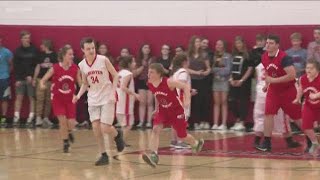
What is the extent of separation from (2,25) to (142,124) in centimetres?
527

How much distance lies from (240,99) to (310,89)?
17.4 feet

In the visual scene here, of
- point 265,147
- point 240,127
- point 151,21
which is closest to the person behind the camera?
point 265,147

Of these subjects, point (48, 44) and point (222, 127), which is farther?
point (48, 44)

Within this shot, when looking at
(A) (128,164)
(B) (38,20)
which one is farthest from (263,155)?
(B) (38,20)

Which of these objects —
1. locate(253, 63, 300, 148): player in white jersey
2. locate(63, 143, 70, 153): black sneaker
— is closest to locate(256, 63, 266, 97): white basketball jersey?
locate(253, 63, 300, 148): player in white jersey

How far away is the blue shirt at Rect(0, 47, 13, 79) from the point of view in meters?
19.4

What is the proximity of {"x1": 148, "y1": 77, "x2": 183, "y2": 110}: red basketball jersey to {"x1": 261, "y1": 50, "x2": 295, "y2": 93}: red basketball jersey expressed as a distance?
2.08 metres

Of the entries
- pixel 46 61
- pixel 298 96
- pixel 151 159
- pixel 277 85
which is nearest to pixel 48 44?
pixel 46 61

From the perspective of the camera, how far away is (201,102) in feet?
61.3

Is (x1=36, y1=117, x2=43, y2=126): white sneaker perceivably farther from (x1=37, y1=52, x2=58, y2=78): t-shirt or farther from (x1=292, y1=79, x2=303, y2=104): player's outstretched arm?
(x1=292, y1=79, x2=303, y2=104): player's outstretched arm

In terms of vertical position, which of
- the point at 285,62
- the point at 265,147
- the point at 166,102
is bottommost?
the point at 265,147

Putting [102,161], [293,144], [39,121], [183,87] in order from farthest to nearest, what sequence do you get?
1. [39,121]
2. [293,144]
3. [102,161]
4. [183,87]

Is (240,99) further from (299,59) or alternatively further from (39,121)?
(39,121)

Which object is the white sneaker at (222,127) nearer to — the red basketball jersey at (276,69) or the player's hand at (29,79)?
the red basketball jersey at (276,69)
